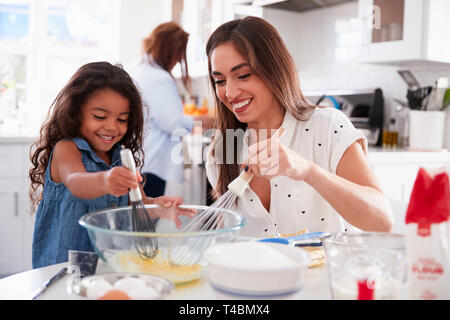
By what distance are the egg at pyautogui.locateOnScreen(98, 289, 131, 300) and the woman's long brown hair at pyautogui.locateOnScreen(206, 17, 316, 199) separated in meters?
0.76

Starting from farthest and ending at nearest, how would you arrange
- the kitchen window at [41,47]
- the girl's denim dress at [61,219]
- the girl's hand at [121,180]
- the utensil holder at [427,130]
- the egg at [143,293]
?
1. the kitchen window at [41,47]
2. the utensil holder at [427,130]
3. the girl's denim dress at [61,219]
4. the girl's hand at [121,180]
5. the egg at [143,293]

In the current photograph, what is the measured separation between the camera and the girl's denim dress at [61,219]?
1263 millimetres

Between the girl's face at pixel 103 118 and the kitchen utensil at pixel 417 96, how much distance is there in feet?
5.91

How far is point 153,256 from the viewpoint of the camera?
31.0 inches

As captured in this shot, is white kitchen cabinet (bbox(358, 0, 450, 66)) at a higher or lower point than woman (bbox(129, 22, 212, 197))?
higher

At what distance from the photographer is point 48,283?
0.79 metres

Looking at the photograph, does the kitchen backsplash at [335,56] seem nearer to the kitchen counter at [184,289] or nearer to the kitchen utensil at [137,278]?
the kitchen counter at [184,289]

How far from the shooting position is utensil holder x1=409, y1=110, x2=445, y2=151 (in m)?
2.53

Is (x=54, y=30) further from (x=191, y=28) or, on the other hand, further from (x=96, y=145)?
(x=96, y=145)

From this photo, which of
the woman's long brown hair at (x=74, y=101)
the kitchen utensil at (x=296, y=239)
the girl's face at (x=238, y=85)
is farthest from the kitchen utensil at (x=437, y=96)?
the kitchen utensil at (x=296, y=239)

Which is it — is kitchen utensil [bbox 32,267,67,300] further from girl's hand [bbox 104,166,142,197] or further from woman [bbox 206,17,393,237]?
woman [bbox 206,17,393,237]

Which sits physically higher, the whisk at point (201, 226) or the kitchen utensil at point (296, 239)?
the whisk at point (201, 226)

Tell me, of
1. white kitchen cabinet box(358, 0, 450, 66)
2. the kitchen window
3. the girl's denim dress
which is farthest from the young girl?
the kitchen window

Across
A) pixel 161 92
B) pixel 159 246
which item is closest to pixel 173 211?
pixel 159 246
